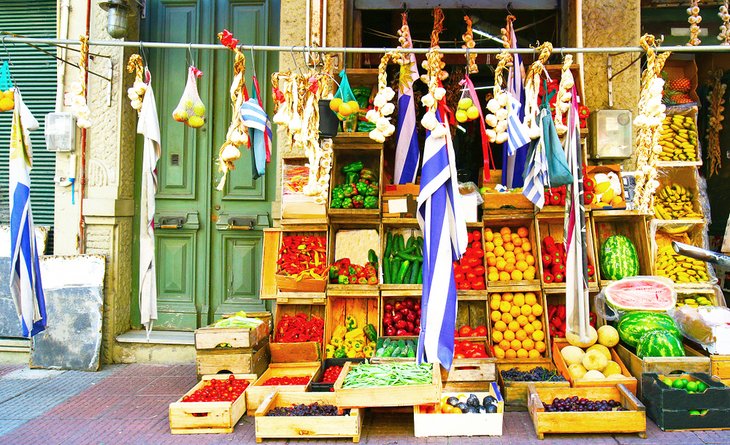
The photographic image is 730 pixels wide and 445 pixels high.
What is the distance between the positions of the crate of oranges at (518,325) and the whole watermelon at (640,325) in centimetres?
75

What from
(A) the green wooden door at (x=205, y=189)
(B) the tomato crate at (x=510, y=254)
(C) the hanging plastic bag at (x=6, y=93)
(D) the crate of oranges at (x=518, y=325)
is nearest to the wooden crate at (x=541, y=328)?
(D) the crate of oranges at (x=518, y=325)

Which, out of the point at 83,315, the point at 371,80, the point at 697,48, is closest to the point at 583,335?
the point at 697,48

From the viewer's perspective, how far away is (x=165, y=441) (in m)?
4.77

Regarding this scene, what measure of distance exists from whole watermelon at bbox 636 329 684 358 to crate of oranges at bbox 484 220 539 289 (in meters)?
1.16

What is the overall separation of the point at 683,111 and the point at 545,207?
245 centimetres

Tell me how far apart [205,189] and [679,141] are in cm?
584

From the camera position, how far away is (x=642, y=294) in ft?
19.2

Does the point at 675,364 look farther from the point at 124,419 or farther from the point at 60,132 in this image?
the point at 60,132

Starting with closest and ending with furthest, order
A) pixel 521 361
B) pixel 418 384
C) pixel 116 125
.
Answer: pixel 418 384, pixel 521 361, pixel 116 125

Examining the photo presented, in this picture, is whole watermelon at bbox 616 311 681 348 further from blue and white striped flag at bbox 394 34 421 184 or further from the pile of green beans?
blue and white striped flag at bbox 394 34 421 184

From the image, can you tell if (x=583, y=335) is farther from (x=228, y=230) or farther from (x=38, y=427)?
(x=38, y=427)

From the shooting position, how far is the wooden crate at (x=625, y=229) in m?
6.23

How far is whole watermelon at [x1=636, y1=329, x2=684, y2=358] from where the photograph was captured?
520 centimetres

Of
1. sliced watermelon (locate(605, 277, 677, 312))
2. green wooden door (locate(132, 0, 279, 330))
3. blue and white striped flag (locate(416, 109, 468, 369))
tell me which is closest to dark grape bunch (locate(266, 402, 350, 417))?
blue and white striped flag (locate(416, 109, 468, 369))
